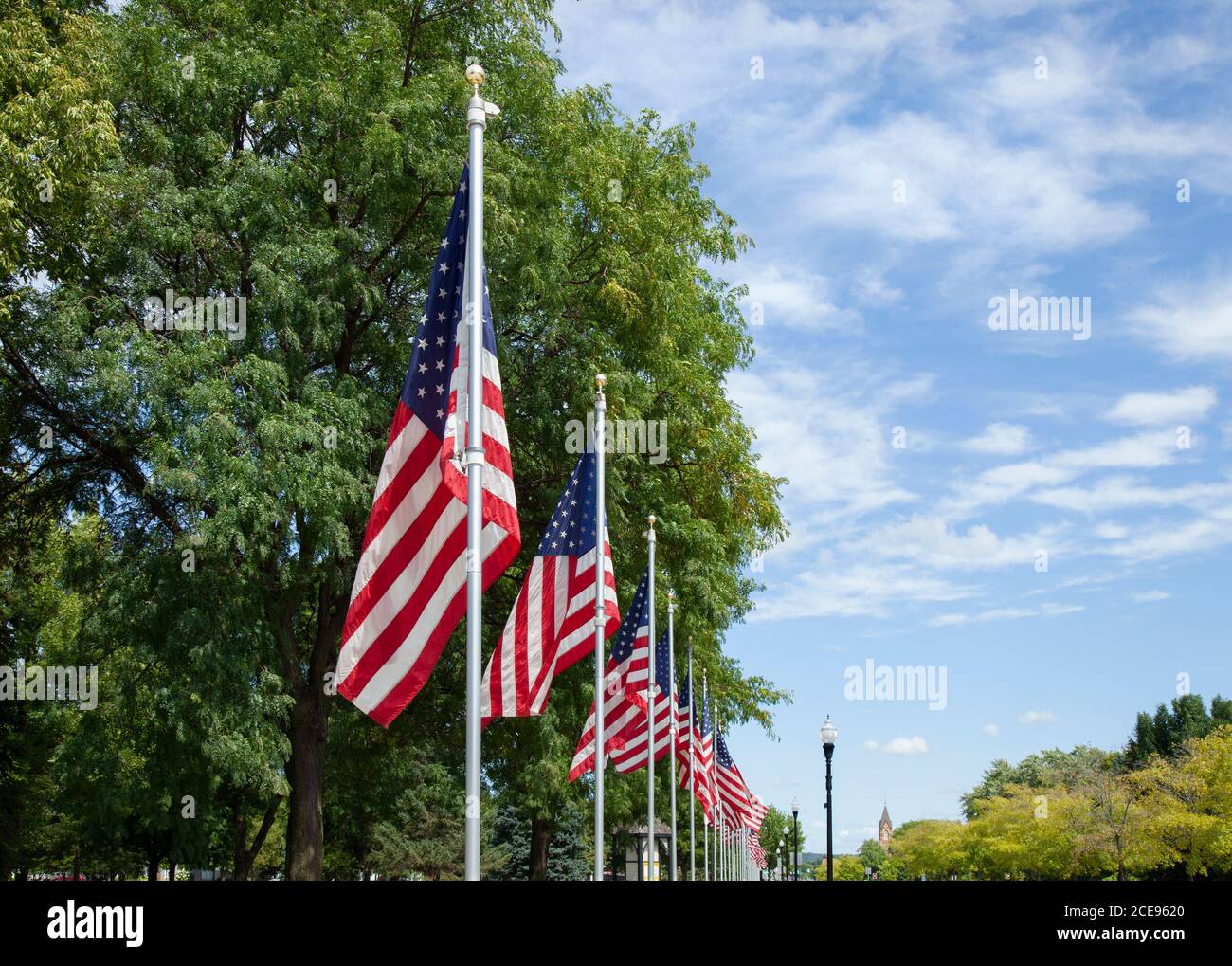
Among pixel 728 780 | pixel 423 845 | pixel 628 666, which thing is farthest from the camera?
pixel 423 845

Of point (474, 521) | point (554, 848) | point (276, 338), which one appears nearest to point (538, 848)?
point (276, 338)

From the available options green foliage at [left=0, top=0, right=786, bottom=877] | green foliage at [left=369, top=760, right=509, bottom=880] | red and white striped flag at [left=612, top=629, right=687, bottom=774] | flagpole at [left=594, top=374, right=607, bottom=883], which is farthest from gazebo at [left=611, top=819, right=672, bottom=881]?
green foliage at [left=369, top=760, right=509, bottom=880]

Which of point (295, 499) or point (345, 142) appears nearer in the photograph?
point (295, 499)

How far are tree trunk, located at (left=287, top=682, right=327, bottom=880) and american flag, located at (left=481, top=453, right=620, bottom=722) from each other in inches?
334

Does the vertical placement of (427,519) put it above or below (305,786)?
above

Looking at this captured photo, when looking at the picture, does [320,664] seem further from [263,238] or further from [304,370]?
[263,238]

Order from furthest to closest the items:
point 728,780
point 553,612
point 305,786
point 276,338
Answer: point 728,780
point 305,786
point 276,338
point 553,612

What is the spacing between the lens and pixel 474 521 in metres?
10.5

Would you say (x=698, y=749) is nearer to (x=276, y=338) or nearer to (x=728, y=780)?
(x=728, y=780)

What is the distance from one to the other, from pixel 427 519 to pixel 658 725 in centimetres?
1567

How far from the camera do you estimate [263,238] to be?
22.1 m
